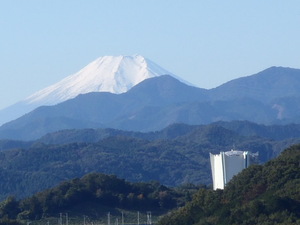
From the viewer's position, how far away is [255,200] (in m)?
42.5

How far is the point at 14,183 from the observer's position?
354 ft

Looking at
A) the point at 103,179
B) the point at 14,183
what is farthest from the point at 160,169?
the point at 103,179

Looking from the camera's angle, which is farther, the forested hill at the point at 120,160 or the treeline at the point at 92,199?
the forested hill at the point at 120,160

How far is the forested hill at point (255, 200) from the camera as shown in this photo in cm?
4056

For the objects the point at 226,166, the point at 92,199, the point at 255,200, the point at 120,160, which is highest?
the point at 120,160

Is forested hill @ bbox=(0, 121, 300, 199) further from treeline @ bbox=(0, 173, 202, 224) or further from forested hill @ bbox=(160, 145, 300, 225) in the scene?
forested hill @ bbox=(160, 145, 300, 225)

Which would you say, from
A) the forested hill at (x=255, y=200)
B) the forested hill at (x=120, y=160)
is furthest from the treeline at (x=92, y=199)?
the forested hill at (x=120, y=160)

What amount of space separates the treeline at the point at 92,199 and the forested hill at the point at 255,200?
9.72m

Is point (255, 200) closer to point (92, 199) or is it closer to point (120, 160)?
point (92, 199)

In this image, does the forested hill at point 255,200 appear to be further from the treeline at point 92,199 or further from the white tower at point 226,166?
the treeline at point 92,199

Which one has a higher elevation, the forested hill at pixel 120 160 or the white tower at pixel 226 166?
the forested hill at pixel 120 160

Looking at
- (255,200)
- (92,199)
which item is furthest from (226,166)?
(255,200)

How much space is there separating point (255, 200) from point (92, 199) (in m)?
17.2

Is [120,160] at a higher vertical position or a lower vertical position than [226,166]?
higher
